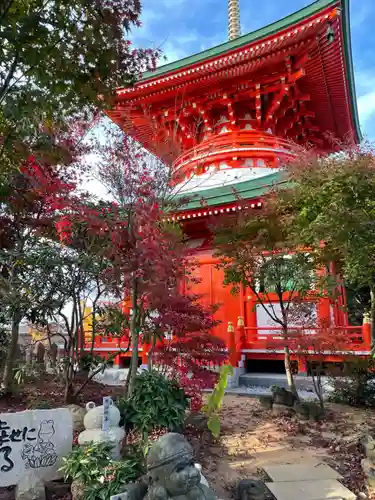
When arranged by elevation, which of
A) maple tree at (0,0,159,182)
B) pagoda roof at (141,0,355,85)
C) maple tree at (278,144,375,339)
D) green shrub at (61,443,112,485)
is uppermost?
pagoda roof at (141,0,355,85)

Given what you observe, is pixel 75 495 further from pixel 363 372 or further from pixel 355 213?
pixel 363 372

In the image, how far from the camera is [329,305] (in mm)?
8695

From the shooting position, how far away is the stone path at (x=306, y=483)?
132 inches

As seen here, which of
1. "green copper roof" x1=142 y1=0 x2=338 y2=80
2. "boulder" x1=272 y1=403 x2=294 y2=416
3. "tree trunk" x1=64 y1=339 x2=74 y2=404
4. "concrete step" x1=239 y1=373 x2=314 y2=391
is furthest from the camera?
"green copper roof" x1=142 y1=0 x2=338 y2=80

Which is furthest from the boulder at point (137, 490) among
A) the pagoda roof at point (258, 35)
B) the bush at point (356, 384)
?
the pagoda roof at point (258, 35)

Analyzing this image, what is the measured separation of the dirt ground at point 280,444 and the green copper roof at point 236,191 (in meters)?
4.58

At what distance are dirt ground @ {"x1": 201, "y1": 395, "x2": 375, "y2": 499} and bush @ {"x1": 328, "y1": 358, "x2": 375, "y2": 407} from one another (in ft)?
0.99

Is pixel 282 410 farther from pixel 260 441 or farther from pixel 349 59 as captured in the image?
pixel 349 59

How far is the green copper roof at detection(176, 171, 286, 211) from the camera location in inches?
336

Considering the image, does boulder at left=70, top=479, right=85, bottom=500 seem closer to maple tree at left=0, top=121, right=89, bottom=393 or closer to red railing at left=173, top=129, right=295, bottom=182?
maple tree at left=0, top=121, right=89, bottom=393

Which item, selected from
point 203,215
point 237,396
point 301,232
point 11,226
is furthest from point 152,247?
point 203,215

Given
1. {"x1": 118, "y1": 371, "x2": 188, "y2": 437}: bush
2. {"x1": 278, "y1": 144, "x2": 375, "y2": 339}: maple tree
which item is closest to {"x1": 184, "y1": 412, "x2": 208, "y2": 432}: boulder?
{"x1": 118, "y1": 371, "x2": 188, "y2": 437}: bush

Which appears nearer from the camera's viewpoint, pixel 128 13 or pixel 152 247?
pixel 128 13

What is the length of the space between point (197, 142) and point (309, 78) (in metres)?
4.25
